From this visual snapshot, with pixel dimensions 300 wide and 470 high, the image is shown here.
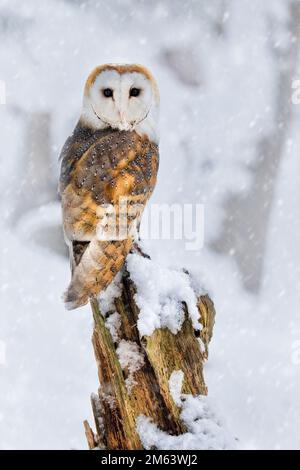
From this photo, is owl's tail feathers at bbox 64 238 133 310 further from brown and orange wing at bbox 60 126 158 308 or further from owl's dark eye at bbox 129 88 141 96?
owl's dark eye at bbox 129 88 141 96

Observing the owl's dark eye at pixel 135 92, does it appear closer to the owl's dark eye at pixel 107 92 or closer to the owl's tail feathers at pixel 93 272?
the owl's dark eye at pixel 107 92

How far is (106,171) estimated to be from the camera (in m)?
1.60

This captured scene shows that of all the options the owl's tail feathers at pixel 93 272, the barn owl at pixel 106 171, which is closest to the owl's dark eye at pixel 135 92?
the barn owl at pixel 106 171

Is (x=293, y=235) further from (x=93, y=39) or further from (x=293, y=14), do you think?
(x=93, y=39)

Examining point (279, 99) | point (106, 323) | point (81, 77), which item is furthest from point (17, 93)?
point (106, 323)

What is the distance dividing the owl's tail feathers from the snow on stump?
0.06m

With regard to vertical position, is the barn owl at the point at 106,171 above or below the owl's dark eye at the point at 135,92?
below

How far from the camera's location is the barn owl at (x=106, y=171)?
5.03 feet

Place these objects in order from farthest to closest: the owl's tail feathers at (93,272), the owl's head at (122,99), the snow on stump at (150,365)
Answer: the owl's head at (122,99) → the owl's tail feathers at (93,272) → the snow on stump at (150,365)

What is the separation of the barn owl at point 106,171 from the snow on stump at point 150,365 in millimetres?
83

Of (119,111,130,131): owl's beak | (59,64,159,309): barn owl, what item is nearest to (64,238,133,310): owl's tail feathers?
(59,64,159,309): barn owl

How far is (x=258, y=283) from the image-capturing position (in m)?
3.22

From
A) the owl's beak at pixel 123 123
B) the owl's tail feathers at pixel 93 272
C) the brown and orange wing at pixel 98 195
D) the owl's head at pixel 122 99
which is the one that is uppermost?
the owl's head at pixel 122 99

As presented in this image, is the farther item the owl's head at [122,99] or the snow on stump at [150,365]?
the owl's head at [122,99]
